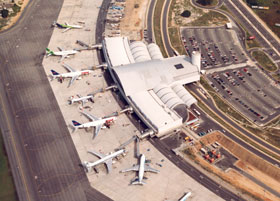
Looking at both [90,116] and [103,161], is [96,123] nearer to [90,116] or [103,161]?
[90,116]

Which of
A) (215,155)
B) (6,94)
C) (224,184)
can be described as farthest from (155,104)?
(6,94)

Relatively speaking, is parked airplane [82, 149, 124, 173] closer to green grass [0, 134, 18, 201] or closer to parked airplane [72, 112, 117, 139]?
parked airplane [72, 112, 117, 139]

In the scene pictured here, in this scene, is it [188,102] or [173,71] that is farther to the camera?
[173,71]

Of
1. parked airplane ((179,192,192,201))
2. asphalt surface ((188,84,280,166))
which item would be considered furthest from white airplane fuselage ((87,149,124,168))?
asphalt surface ((188,84,280,166))

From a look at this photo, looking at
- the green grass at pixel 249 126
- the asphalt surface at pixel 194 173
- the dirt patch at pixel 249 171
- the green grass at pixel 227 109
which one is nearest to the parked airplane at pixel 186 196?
the asphalt surface at pixel 194 173

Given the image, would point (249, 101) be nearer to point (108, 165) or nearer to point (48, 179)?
point (108, 165)

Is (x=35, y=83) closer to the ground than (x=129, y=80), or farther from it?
closer to the ground

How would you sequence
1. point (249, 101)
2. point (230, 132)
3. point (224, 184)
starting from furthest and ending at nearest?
point (249, 101), point (230, 132), point (224, 184)
